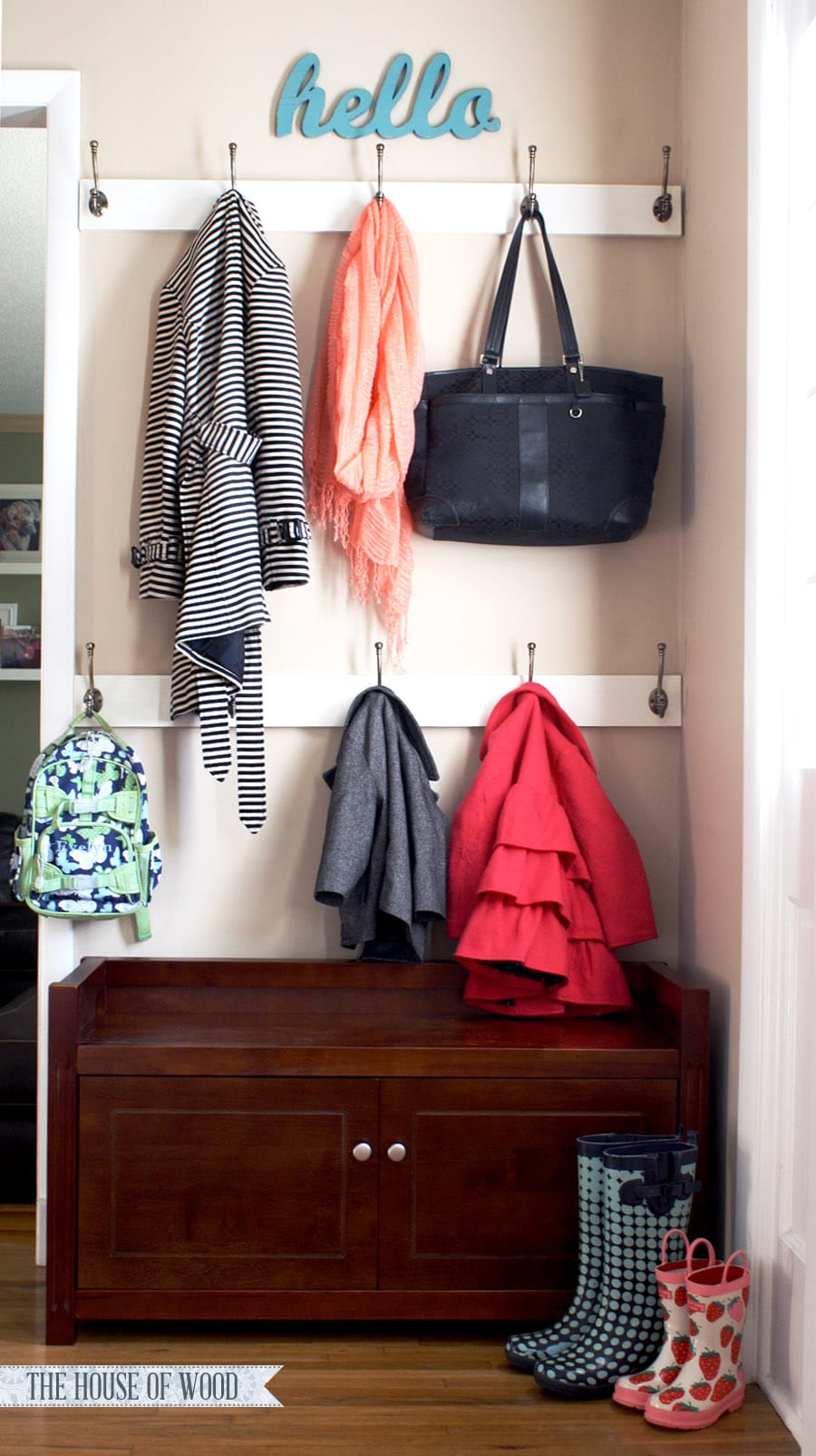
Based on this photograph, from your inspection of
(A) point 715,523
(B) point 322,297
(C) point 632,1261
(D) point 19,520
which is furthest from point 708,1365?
(D) point 19,520

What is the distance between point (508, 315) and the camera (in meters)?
2.33

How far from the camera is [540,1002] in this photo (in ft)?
7.23

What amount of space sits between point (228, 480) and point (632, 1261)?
1412 mm

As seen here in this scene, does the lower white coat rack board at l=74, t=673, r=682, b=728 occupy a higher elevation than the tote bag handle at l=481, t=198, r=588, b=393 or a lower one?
lower

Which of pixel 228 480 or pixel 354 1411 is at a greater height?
pixel 228 480

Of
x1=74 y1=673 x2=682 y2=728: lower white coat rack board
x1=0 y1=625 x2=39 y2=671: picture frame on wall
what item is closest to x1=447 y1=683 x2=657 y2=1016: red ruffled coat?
x1=74 y1=673 x2=682 y2=728: lower white coat rack board

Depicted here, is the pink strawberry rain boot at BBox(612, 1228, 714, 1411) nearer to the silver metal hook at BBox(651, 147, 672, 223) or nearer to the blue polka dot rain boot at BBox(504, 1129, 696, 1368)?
the blue polka dot rain boot at BBox(504, 1129, 696, 1368)

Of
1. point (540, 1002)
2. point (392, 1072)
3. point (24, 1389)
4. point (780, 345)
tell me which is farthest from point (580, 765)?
point (24, 1389)

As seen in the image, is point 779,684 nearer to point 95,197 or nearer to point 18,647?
point 95,197

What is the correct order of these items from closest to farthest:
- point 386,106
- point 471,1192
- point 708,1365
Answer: point 708,1365 → point 471,1192 → point 386,106

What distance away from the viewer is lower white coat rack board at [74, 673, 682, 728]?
2.35 metres

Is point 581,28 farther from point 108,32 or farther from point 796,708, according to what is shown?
point 796,708

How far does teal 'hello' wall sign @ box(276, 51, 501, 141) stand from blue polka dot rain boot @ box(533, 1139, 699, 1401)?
73.8 inches

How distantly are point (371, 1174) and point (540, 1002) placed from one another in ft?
1.40
